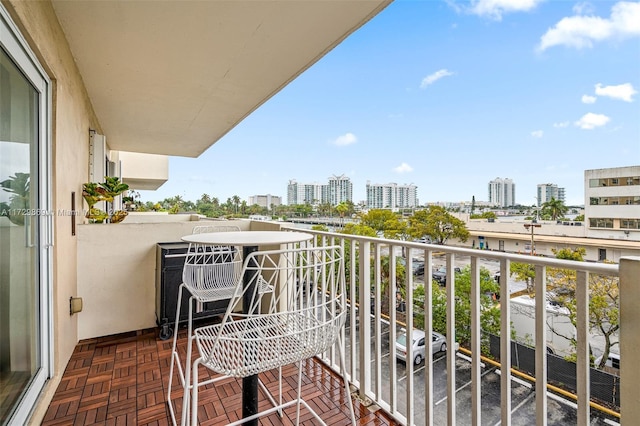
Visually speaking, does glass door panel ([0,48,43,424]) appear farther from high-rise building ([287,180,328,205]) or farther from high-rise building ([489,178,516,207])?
high-rise building ([287,180,328,205])

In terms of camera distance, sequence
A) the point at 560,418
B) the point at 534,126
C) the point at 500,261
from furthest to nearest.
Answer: the point at 534,126 < the point at 560,418 < the point at 500,261

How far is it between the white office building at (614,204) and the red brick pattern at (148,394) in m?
2.76

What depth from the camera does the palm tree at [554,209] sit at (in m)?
4.49

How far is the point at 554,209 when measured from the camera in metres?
4.90

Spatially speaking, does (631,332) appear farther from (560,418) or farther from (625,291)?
(560,418)

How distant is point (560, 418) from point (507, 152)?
2004 centimetres

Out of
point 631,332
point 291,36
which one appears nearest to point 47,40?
point 291,36

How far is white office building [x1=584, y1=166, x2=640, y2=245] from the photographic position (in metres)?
2.97

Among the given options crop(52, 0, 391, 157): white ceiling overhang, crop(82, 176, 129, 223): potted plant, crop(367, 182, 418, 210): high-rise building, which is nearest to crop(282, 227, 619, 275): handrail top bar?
crop(52, 0, 391, 157): white ceiling overhang

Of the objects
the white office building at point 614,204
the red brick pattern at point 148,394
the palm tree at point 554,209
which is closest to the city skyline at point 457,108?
the white office building at point 614,204

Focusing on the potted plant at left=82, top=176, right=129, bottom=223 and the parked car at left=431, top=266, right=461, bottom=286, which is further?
the potted plant at left=82, top=176, right=129, bottom=223

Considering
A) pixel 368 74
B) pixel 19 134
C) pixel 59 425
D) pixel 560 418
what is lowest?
pixel 59 425

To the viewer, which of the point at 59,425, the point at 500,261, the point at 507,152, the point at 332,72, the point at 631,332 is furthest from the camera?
the point at 332,72

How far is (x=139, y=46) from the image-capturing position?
2.40 metres
